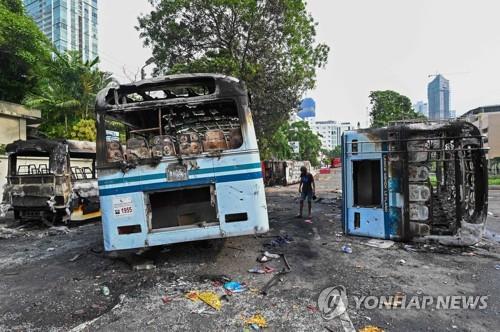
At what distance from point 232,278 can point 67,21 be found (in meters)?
32.3

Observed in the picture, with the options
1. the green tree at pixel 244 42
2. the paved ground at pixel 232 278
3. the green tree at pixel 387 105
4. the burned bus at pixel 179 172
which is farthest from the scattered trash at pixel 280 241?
the green tree at pixel 387 105

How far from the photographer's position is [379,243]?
635 centimetres

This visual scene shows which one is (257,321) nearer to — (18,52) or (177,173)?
(177,173)

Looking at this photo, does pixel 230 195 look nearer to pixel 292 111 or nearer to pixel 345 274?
pixel 345 274

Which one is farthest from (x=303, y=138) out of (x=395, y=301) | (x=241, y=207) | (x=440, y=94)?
(x=395, y=301)

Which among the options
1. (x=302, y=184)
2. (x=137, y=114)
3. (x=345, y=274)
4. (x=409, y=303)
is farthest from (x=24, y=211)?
(x=409, y=303)

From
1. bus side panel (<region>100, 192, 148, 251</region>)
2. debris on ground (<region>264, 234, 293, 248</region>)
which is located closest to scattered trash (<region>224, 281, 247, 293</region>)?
bus side panel (<region>100, 192, 148, 251</region>)

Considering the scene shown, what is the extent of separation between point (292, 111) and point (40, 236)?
42.6 ft

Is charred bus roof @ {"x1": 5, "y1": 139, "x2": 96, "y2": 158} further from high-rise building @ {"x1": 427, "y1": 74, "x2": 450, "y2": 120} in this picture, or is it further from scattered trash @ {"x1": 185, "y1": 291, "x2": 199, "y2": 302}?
high-rise building @ {"x1": 427, "y1": 74, "x2": 450, "y2": 120}

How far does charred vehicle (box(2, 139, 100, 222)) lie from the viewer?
841 cm

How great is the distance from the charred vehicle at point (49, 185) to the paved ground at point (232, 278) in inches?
58.5

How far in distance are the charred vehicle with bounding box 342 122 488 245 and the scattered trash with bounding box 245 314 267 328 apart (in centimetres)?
389

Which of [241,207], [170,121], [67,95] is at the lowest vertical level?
[241,207]

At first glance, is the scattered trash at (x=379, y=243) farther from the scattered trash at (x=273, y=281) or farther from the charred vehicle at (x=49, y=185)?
the charred vehicle at (x=49, y=185)
